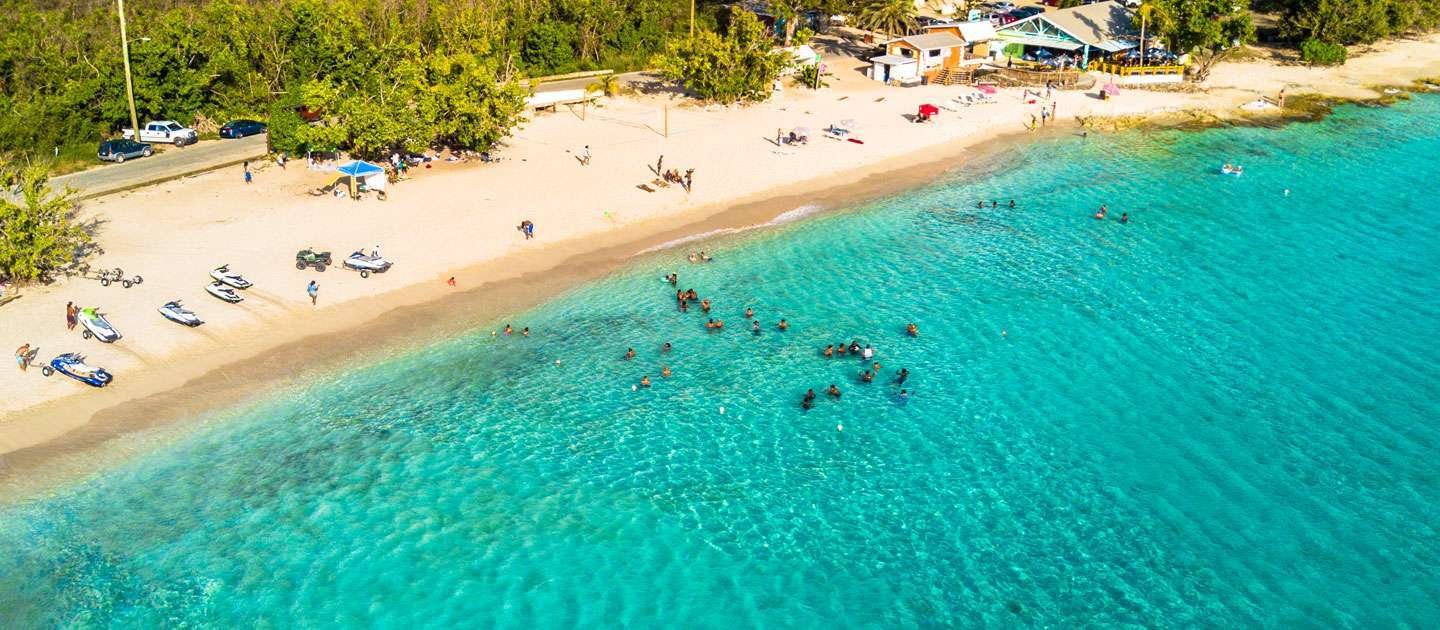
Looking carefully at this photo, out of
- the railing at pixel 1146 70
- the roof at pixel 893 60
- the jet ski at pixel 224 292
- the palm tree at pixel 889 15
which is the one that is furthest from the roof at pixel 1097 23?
the jet ski at pixel 224 292

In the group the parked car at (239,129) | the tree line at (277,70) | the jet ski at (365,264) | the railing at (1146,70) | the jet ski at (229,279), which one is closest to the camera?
the jet ski at (229,279)

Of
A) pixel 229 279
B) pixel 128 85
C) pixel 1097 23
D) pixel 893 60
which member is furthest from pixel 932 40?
pixel 229 279

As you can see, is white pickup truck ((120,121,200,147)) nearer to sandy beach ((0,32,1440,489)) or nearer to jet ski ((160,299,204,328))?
sandy beach ((0,32,1440,489))

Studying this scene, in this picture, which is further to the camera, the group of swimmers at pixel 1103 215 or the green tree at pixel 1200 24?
the green tree at pixel 1200 24

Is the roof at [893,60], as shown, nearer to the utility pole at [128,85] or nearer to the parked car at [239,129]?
the parked car at [239,129]

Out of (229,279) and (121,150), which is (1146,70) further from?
(121,150)
